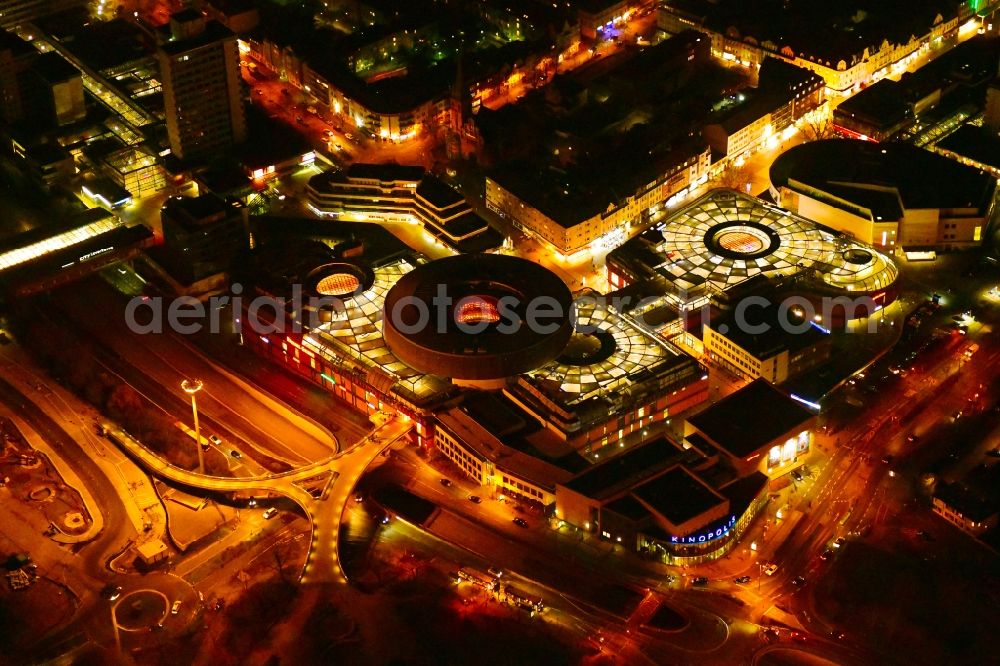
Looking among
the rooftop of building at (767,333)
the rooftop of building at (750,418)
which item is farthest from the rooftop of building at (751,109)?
the rooftop of building at (750,418)

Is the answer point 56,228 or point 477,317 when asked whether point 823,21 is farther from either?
point 56,228

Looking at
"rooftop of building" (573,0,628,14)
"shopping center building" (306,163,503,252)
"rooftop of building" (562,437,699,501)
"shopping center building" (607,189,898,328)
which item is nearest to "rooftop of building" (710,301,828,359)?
"shopping center building" (607,189,898,328)

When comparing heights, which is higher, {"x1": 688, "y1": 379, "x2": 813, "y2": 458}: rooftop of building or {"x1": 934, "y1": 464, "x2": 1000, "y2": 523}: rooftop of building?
{"x1": 688, "y1": 379, "x2": 813, "y2": 458}: rooftop of building

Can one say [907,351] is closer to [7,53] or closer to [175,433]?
[175,433]

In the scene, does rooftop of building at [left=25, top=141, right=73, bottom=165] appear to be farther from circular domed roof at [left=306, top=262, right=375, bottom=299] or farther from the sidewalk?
circular domed roof at [left=306, top=262, right=375, bottom=299]

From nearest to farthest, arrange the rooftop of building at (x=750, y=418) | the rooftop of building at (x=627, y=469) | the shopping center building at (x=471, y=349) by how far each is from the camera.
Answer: the rooftop of building at (x=627, y=469), the rooftop of building at (x=750, y=418), the shopping center building at (x=471, y=349)

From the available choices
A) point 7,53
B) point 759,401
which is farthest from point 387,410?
point 7,53

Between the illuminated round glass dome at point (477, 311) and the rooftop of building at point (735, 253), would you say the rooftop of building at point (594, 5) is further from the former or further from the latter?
the illuminated round glass dome at point (477, 311)

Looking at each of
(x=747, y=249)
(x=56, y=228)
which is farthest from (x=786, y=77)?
(x=56, y=228)
